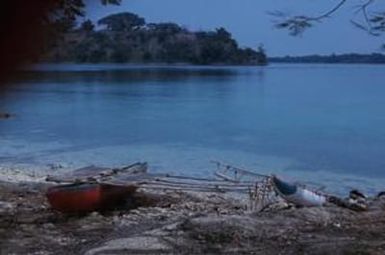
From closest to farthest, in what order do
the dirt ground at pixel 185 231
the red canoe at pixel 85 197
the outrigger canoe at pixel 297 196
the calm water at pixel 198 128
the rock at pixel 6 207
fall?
1. the dirt ground at pixel 185 231
2. the rock at pixel 6 207
3. the red canoe at pixel 85 197
4. the outrigger canoe at pixel 297 196
5. the calm water at pixel 198 128

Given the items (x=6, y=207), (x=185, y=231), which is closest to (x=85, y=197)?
(x=6, y=207)

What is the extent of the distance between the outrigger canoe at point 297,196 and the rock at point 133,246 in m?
4.17

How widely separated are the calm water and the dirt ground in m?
1.35

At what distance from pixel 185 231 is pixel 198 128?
83.0ft

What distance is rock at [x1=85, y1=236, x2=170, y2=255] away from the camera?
6055mm

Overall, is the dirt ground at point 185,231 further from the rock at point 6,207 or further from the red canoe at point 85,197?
the red canoe at point 85,197

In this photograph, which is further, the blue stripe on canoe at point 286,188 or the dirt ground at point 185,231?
the blue stripe on canoe at point 286,188

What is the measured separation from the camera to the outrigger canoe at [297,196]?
34.3 ft

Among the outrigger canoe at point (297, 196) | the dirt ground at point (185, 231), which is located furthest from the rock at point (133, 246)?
the outrigger canoe at point (297, 196)

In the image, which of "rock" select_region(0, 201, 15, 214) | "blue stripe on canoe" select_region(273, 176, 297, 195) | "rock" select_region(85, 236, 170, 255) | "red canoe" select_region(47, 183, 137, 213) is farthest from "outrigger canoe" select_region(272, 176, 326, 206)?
"rock" select_region(85, 236, 170, 255)

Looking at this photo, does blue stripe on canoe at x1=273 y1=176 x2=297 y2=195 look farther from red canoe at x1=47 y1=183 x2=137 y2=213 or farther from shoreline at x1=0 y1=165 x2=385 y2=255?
red canoe at x1=47 y1=183 x2=137 y2=213

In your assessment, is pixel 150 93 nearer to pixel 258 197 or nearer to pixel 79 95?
pixel 79 95

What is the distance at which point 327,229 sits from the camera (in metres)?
7.39

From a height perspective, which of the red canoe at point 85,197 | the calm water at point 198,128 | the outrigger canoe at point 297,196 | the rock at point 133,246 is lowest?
the calm water at point 198,128
